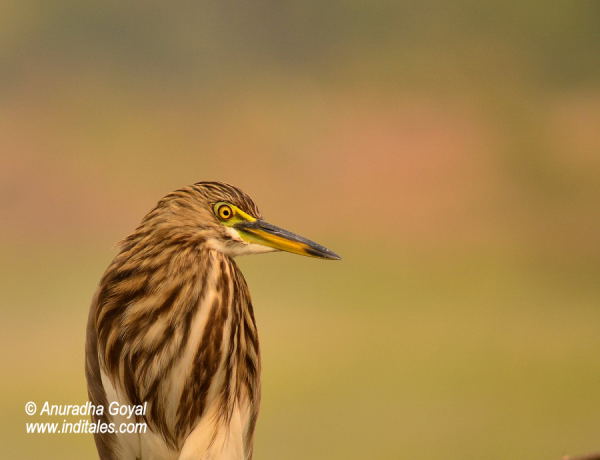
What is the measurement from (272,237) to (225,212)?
0.25 ft

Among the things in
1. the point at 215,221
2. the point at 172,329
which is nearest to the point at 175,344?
the point at 172,329

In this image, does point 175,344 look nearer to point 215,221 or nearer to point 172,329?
point 172,329

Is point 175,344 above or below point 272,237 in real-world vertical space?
below

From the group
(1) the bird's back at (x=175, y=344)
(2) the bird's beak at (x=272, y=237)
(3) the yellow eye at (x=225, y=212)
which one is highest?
(3) the yellow eye at (x=225, y=212)

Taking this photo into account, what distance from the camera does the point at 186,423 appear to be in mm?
1203

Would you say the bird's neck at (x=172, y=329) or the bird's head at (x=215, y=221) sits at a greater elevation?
the bird's head at (x=215, y=221)

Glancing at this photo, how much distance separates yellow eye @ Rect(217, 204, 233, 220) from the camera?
1178 mm

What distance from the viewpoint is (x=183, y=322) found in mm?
1159

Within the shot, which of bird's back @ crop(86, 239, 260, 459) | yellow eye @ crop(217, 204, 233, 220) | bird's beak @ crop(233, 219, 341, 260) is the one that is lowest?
bird's back @ crop(86, 239, 260, 459)

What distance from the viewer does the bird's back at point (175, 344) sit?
116 centimetres

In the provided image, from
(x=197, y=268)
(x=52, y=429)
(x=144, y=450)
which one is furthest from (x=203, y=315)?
(x=52, y=429)

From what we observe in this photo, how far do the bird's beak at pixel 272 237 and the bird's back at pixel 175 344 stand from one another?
45 mm

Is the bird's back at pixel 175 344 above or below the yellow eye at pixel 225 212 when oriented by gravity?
below

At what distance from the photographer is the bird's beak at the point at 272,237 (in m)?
1.20
